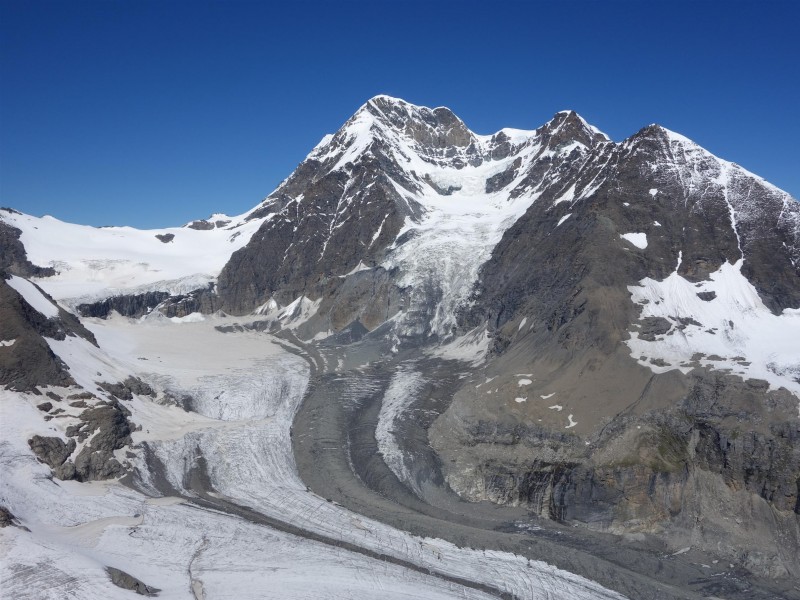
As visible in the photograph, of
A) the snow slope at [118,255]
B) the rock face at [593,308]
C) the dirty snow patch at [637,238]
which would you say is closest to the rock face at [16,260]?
the snow slope at [118,255]

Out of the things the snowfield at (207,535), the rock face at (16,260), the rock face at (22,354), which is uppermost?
the rock face at (16,260)

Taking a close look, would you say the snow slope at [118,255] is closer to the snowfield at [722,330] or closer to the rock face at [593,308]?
the rock face at [593,308]

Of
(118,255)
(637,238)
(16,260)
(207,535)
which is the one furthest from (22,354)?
(118,255)

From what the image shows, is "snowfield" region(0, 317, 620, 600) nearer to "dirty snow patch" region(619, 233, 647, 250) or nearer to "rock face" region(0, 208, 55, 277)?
"dirty snow patch" region(619, 233, 647, 250)

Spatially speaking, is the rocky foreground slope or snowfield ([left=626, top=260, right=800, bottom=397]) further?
snowfield ([left=626, top=260, right=800, bottom=397])

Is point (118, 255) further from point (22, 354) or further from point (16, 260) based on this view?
point (22, 354)

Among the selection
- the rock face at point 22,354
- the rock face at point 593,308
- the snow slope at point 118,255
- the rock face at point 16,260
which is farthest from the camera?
the rock face at point 16,260

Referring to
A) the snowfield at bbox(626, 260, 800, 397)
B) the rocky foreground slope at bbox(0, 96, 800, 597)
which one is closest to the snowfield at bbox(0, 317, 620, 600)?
the rocky foreground slope at bbox(0, 96, 800, 597)

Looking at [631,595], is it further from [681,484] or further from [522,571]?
[681,484]
